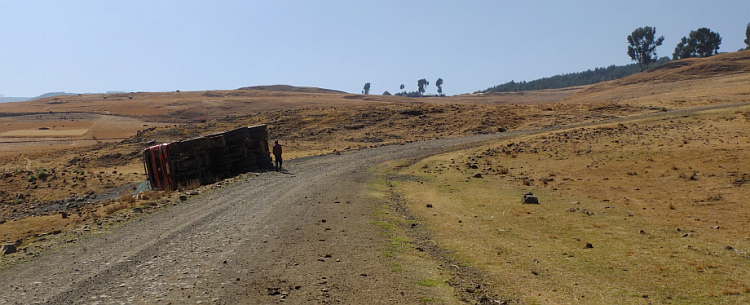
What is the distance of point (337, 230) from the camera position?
1272 centimetres

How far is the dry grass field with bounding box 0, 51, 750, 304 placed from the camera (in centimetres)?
985

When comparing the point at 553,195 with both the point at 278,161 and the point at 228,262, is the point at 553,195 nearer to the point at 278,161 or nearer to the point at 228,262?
the point at 228,262

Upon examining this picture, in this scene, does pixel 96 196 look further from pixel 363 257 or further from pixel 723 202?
pixel 723 202

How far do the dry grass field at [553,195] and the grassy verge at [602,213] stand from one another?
5 cm

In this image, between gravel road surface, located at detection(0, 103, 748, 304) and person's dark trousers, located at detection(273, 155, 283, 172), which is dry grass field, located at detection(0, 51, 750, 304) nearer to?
gravel road surface, located at detection(0, 103, 748, 304)

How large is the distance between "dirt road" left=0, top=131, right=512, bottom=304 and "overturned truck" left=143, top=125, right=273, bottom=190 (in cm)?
1154

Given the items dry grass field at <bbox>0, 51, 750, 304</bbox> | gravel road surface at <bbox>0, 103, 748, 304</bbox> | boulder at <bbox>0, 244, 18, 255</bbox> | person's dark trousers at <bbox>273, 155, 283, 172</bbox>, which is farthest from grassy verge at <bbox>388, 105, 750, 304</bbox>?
boulder at <bbox>0, 244, 18, 255</bbox>

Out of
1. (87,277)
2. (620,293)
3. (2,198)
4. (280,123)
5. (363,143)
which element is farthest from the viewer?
(280,123)

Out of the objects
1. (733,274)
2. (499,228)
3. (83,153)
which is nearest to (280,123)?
(83,153)

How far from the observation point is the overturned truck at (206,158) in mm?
28719

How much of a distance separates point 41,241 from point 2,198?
839 inches

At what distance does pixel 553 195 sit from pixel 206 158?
1882 centimetres

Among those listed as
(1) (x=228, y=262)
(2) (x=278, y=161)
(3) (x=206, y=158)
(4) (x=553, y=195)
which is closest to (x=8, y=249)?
(1) (x=228, y=262)

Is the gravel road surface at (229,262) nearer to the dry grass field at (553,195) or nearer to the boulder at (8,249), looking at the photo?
the dry grass field at (553,195)
